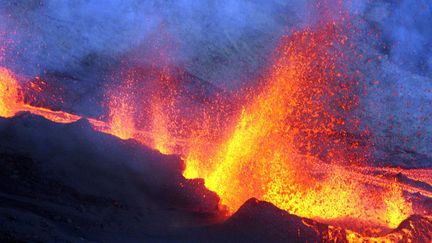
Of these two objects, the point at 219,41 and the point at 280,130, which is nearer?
the point at 280,130

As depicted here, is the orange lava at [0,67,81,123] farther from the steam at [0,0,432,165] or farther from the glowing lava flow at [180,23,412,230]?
the glowing lava flow at [180,23,412,230]

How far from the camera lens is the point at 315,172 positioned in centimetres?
921

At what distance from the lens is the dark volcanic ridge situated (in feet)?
15.4

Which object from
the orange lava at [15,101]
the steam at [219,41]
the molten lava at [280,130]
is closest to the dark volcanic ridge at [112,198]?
the molten lava at [280,130]

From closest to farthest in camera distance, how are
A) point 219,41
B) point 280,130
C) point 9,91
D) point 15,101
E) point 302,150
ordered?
point 15,101 → point 9,91 → point 302,150 → point 280,130 → point 219,41

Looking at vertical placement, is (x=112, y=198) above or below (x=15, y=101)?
below

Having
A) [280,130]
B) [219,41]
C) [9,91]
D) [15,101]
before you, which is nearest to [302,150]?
[280,130]

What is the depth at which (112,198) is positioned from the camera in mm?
5266

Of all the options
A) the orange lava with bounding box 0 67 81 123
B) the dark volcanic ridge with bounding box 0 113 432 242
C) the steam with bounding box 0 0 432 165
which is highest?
the steam with bounding box 0 0 432 165

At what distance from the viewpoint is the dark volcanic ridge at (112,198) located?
470 cm

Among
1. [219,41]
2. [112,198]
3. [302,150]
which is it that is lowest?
[112,198]

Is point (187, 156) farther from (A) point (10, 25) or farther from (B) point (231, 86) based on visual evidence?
(A) point (10, 25)

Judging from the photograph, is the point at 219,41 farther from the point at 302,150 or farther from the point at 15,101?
the point at 15,101

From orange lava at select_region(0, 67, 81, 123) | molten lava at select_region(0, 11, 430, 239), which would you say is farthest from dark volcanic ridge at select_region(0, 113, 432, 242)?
orange lava at select_region(0, 67, 81, 123)
